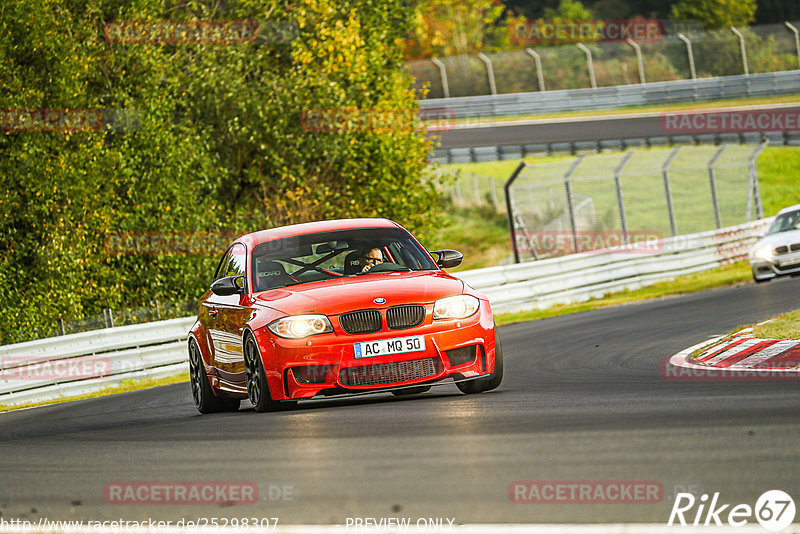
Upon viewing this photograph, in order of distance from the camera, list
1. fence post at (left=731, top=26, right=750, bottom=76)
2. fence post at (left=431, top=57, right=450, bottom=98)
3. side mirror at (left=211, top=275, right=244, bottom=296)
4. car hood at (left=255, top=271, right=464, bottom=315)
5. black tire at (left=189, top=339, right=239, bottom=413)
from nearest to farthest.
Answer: car hood at (left=255, top=271, right=464, bottom=315) < side mirror at (left=211, top=275, right=244, bottom=296) < black tire at (left=189, top=339, right=239, bottom=413) < fence post at (left=731, top=26, right=750, bottom=76) < fence post at (left=431, top=57, right=450, bottom=98)

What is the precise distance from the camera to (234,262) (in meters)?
10.6

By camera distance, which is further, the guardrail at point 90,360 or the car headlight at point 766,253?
the car headlight at point 766,253

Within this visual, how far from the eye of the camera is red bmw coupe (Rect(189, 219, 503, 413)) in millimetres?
8625

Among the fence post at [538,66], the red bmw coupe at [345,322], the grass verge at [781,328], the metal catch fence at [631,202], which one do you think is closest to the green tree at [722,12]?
the fence post at [538,66]

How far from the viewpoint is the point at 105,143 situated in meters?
22.3

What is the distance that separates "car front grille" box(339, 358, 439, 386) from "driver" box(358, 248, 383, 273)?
1.41m

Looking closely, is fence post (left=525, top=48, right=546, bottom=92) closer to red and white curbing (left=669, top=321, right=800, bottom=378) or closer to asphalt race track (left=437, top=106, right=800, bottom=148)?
asphalt race track (left=437, top=106, right=800, bottom=148)

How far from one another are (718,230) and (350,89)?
8893mm

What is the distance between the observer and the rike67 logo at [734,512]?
4.50 m

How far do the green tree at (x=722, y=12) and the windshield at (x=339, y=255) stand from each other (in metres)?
65.6

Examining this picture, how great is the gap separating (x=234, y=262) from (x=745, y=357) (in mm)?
4573

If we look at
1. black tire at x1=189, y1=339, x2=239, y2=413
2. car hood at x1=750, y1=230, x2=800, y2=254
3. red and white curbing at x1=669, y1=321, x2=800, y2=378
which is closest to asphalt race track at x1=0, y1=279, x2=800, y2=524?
black tire at x1=189, y1=339, x2=239, y2=413

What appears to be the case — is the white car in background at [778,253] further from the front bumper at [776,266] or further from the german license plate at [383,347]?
the german license plate at [383,347]

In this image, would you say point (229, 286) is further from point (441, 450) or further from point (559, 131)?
point (559, 131)
